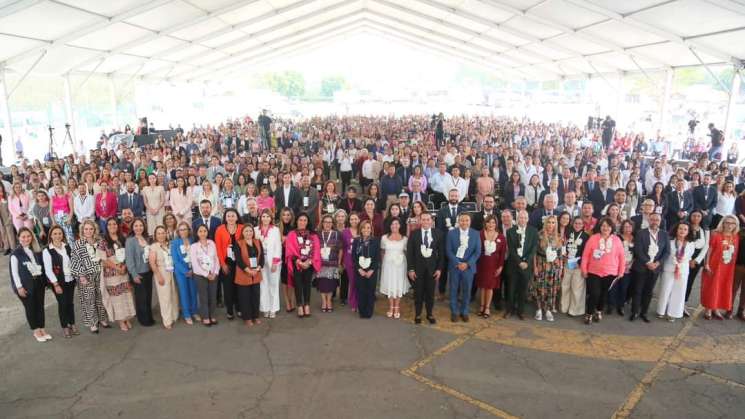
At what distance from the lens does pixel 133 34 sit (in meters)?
14.8

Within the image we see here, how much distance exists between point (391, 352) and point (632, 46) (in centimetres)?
1457

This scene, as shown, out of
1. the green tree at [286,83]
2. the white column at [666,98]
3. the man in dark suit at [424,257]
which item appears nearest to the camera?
the man in dark suit at [424,257]

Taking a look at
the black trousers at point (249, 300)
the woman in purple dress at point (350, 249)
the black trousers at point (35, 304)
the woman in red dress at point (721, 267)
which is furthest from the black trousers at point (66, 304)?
the woman in red dress at point (721, 267)

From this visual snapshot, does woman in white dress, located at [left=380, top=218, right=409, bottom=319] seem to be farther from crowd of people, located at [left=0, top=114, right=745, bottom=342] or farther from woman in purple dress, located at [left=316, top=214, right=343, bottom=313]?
woman in purple dress, located at [left=316, top=214, right=343, bottom=313]

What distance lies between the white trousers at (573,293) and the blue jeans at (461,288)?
1.23 m

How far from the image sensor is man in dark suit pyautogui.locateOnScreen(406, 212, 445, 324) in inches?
218

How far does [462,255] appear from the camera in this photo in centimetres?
561

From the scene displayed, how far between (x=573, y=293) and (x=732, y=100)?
10.9m

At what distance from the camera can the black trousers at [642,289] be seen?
18.9 feet

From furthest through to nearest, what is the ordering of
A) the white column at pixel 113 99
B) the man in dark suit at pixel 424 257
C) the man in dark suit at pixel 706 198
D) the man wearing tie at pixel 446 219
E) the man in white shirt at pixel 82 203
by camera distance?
the white column at pixel 113 99 → the man in dark suit at pixel 706 198 → the man in white shirt at pixel 82 203 → the man wearing tie at pixel 446 219 → the man in dark suit at pixel 424 257

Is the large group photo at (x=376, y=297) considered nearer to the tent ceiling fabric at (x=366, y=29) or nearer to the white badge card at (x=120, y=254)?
the white badge card at (x=120, y=254)

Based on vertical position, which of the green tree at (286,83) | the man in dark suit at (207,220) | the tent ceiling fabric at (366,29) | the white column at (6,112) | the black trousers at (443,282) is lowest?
the black trousers at (443,282)

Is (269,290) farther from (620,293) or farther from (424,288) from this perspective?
(620,293)

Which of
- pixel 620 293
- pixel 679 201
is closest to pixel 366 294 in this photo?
pixel 620 293
